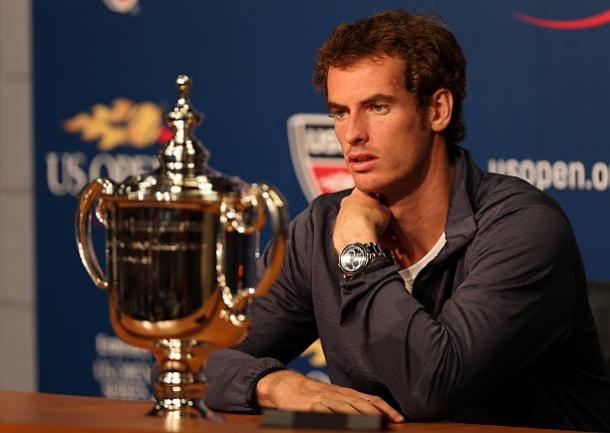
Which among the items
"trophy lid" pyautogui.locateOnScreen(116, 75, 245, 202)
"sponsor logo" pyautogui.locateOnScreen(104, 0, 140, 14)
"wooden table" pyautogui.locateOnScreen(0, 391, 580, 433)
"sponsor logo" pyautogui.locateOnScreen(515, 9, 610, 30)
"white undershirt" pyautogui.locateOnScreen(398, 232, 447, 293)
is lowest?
"wooden table" pyautogui.locateOnScreen(0, 391, 580, 433)

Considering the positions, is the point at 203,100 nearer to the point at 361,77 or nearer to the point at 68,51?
the point at 68,51

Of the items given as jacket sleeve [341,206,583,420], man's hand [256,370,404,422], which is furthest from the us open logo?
man's hand [256,370,404,422]

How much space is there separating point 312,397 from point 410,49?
0.69 meters

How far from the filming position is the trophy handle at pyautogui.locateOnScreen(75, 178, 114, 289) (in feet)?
4.49

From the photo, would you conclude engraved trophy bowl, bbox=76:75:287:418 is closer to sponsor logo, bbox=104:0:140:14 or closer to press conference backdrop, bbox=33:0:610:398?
press conference backdrop, bbox=33:0:610:398

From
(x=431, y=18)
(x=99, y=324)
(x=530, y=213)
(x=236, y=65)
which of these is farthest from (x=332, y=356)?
(x=99, y=324)

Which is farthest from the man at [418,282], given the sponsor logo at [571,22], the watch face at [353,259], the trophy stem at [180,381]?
the sponsor logo at [571,22]

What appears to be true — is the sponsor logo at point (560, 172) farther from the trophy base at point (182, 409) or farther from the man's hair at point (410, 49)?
the trophy base at point (182, 409)

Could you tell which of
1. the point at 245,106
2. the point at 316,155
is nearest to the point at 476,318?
the point at 316,155

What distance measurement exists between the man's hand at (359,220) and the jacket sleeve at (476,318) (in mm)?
94

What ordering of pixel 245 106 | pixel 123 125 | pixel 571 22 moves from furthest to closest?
pixel 123 125, pixel 245 106, pixel 571 22

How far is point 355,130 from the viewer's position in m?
2.02

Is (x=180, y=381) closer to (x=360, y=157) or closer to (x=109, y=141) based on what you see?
(x=360, y=157)

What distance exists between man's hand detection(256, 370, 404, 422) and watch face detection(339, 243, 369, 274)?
0.18 m
